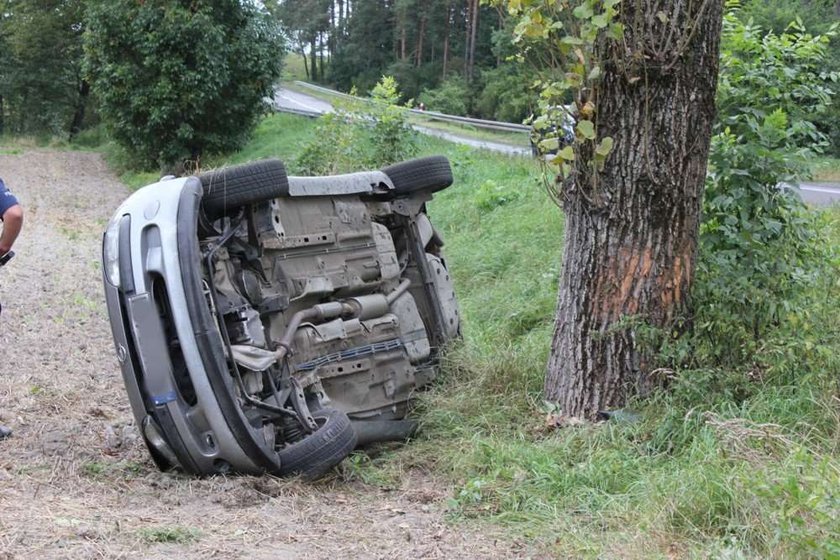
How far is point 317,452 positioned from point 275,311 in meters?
0.88

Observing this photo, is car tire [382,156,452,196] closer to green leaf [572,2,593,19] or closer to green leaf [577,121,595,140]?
green leaf [577,121,595,140]

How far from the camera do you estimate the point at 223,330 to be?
4520 mm

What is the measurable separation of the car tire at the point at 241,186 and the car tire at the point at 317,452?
128 centimetres

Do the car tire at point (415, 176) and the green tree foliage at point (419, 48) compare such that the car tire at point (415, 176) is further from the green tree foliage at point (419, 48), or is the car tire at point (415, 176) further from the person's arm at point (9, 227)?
the green tree foliage at point (419, 48)

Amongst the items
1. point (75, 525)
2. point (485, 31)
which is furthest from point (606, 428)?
point (485, 31)

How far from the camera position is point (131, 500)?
4.14m

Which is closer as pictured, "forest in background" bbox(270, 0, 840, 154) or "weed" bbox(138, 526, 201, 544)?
"weed" bbox(138, 526, 201, 544)

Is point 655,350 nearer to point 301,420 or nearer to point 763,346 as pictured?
point 763,346

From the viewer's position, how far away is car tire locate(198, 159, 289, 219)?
15.8ft

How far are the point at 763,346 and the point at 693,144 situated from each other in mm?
1094

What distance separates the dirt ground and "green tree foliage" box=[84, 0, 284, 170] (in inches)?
692

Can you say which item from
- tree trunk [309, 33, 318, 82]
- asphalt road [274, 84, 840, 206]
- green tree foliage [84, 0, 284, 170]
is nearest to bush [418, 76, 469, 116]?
asphalt road [274, 84, 840, 206]

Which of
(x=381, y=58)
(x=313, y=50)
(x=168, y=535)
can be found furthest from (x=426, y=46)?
(x=168, y=535)

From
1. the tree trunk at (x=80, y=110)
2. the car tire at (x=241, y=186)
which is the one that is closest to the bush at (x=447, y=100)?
the tree trunk at (x=80, y=110)
